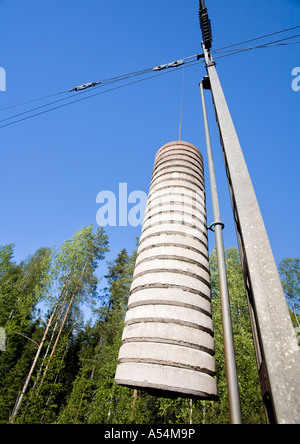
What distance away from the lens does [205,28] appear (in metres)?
5.06

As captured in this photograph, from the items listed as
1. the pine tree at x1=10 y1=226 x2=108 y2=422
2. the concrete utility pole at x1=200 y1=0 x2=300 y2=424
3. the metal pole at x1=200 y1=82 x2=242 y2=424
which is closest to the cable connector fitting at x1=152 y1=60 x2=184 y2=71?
the metal pole at x1=200 y1=82 x2=242 y2=424

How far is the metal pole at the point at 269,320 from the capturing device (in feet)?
4.26

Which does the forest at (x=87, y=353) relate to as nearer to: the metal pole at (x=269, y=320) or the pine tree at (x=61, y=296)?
the pine tree at (x=61, y=296)

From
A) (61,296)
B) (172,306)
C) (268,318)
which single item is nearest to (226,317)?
(172,306)

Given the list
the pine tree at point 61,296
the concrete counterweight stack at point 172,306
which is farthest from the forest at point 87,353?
the concrete counterweight stack at point 172,306

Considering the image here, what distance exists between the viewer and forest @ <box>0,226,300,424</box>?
1232 centimetres

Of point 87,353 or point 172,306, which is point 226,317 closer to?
point 172,306

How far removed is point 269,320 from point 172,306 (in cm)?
106

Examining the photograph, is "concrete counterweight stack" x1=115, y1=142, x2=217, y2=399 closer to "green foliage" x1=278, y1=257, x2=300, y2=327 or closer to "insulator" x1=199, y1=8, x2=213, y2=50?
"insulator" x1=199, y1=8, x2=213, y2=50

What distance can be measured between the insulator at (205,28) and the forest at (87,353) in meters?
13.1
